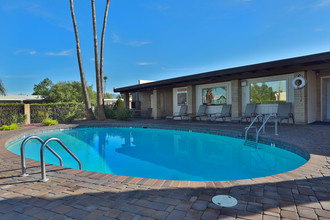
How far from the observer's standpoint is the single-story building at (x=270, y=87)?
335 inches

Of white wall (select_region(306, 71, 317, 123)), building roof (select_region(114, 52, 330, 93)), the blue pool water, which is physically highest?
building roof (select_region(114, 52, 330, 93))

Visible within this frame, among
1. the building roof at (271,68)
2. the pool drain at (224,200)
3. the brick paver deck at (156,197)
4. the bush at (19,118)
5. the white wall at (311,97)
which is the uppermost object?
the building roof at (271,68)

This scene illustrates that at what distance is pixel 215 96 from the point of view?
40.6 ft

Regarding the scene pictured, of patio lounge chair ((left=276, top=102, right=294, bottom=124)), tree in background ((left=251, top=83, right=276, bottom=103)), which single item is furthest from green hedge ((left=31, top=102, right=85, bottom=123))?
patio lounge chair ((left=276, top=102, right=294, bottom=124))

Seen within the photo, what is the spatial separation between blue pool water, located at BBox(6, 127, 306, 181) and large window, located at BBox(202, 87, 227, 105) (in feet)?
14.2

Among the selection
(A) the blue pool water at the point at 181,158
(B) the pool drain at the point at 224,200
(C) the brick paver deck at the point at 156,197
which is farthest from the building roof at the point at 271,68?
(B) the pool drain at the point at 224,200

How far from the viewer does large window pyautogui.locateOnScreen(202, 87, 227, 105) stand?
1197 cm

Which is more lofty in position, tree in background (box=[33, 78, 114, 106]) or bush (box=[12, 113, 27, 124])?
tree in background (box=[33, 78, 114, 106])

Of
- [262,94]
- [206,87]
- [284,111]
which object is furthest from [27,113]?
[284,111]

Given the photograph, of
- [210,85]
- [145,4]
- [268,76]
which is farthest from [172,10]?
[268,76]

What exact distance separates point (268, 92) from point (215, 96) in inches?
122

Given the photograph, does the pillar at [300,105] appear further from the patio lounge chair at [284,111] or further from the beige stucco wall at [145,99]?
the beige stucco wall at [145,99]

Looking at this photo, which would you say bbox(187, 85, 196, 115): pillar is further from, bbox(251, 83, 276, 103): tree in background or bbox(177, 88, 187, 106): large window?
bbox(251, 83, 276, 103): tree in background

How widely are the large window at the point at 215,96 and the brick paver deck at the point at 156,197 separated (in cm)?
889
